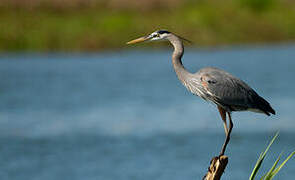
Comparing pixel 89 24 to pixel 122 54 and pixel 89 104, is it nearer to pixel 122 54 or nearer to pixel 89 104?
pixel 122 54

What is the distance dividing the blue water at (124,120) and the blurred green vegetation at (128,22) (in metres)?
0.77

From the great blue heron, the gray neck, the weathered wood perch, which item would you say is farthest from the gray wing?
the weathered wood perch

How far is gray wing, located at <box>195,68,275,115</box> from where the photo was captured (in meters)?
6.57

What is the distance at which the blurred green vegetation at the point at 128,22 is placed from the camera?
84.0 ft

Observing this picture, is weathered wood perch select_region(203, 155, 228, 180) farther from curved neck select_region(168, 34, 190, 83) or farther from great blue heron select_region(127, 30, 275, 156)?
curved neck select_region(168, 34, 190, 83)

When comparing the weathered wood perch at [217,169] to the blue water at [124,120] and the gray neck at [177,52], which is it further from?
the blue water at [124,120]

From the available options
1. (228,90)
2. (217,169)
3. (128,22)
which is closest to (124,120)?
(228,90)

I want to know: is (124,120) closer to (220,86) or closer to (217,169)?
(220,86)

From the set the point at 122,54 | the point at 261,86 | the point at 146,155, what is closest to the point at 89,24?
the point at 122,54

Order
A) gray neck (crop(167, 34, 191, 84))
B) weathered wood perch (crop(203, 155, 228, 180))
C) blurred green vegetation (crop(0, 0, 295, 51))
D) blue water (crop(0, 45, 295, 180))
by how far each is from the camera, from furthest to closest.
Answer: blurred green vegetation (crop(0, 0, 295, 51))
blue water (crop(0, 45, 295, 180))
gray neck (crop(167, 34, 191, 84))
weathered wood perch (crop(203, 155, 228, 180))

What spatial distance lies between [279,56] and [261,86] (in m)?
6.31

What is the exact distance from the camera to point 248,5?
30.7 meters

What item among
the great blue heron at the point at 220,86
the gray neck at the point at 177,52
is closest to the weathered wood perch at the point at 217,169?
the great blue heron at the point at 220,86

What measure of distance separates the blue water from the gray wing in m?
4.71
